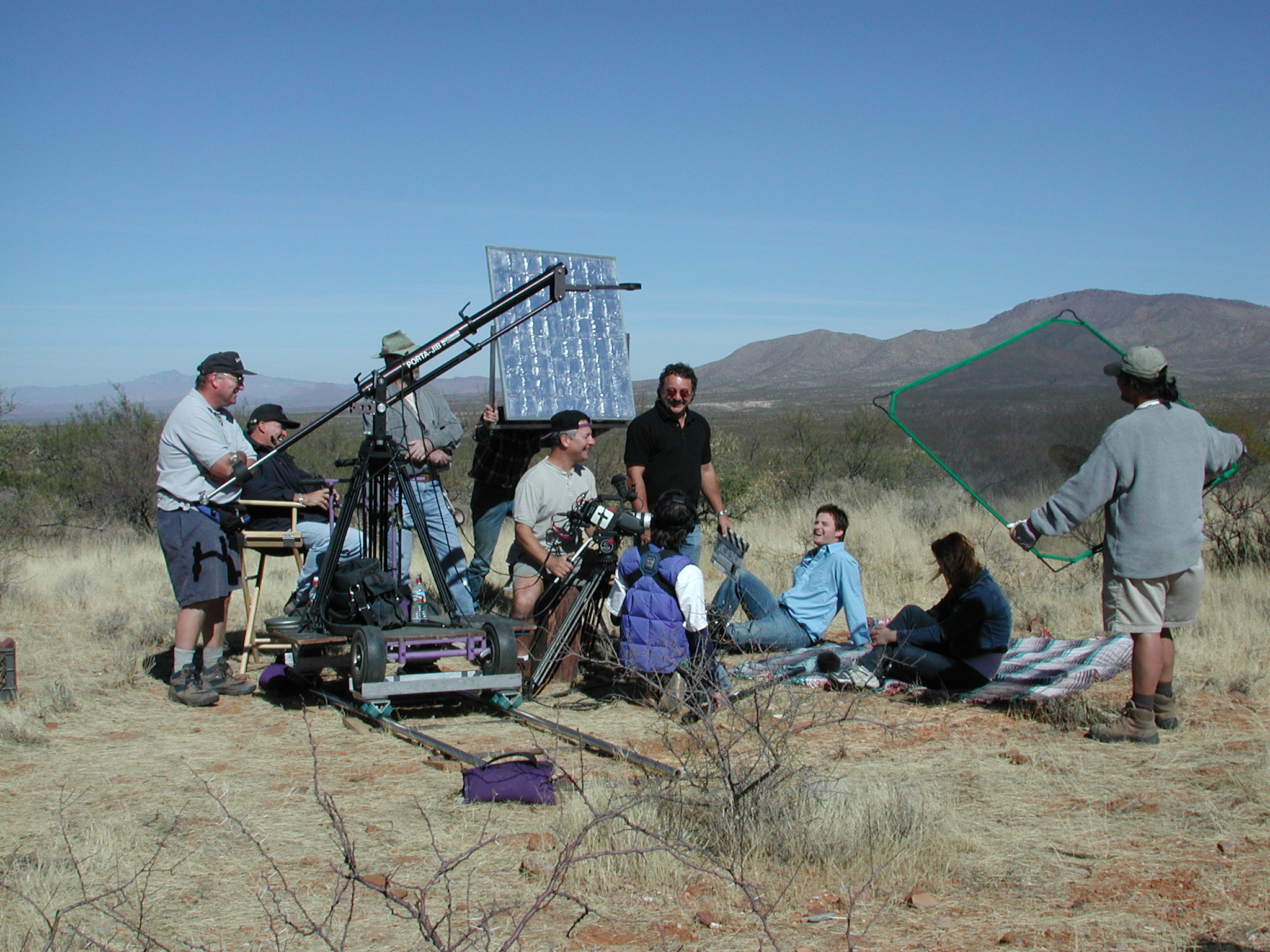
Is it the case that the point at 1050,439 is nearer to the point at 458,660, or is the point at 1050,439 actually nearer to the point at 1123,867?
the point at 1123,867

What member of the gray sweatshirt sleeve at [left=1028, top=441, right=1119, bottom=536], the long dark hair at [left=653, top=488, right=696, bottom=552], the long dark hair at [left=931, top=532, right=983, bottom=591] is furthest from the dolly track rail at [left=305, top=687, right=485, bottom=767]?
the gray sweatshirt sleeve at [left=1028, top=441, right=1119, bottom=536]

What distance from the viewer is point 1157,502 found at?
5.20 meters

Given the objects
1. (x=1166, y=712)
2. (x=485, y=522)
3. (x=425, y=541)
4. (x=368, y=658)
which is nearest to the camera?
A: (x=1166, y=712)

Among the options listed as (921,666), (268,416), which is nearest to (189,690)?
(268,416)

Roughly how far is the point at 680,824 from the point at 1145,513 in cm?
274

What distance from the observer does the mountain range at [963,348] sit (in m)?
99.1

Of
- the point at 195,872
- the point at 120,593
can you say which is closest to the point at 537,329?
the point at 120,593

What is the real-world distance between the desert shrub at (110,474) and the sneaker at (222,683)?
8211mm

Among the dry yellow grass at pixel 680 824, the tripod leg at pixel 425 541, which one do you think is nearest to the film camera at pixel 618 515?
the tripod leg at pixel 425 541

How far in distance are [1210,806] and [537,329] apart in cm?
566

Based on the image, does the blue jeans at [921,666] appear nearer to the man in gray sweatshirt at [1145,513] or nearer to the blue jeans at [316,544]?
the man in gray sweatshirt at [1145,513]

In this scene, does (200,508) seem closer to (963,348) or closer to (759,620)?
(759,620)

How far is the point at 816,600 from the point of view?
7211 mm

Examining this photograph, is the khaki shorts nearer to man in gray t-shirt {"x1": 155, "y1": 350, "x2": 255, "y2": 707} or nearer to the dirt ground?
the dirt ground
